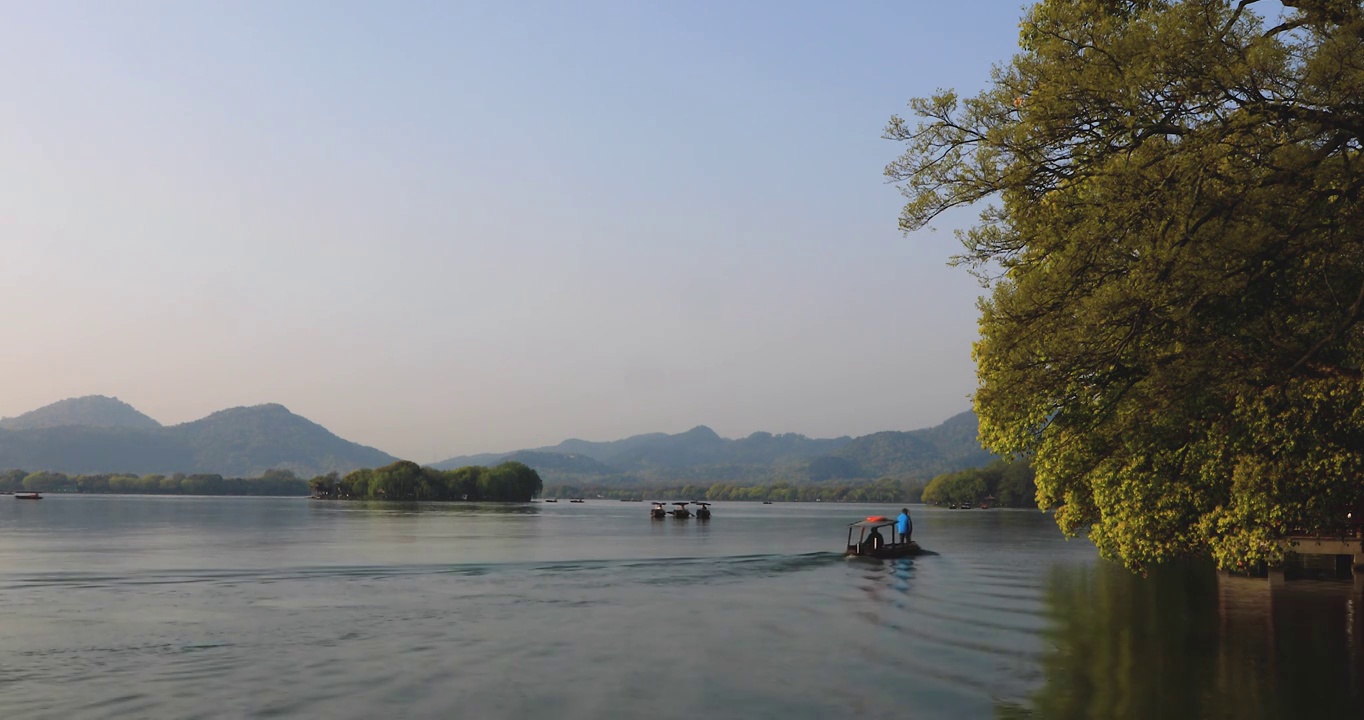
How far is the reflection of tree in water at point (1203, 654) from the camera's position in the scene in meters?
18.2

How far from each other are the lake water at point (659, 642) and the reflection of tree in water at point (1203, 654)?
0.10m

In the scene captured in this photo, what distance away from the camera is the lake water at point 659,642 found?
746 inches

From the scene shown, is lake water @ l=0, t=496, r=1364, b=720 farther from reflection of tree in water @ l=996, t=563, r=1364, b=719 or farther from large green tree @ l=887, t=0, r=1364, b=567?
large green tree @ l=887, t=0, r=1364, b=567

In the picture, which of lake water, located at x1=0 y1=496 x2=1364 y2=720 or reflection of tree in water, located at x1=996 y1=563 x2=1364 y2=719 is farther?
lake water, located at x1=0 y1=496 x2=1364 y2=720

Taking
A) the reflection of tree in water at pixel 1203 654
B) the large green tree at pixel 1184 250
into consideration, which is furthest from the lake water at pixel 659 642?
the large green tree at pixel 1184 250

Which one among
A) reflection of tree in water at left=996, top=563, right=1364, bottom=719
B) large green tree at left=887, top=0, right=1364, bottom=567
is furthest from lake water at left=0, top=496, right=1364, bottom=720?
large green tree at left=887, top=0, right=1364, bottom=567

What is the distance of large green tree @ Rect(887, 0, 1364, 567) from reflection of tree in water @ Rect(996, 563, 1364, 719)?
255 cm

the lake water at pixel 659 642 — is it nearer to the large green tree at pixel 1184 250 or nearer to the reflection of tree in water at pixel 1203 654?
the reflection of tree in water at pixel 1203 654

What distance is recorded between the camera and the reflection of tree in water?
1822 centimetres

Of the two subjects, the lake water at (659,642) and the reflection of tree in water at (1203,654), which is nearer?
the reflection of tree in water at (1203,654)

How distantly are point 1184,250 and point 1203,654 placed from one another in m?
10.9

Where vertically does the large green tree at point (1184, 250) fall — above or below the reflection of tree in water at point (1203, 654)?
above

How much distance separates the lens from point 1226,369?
19.5 metres

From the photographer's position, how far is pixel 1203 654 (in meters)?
23.6
